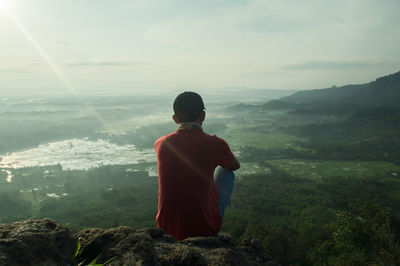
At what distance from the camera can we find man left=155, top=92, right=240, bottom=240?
2.94 metres

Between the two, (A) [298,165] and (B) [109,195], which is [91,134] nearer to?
(B) [109,195]

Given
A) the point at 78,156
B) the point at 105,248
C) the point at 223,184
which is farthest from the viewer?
the point at 78,156

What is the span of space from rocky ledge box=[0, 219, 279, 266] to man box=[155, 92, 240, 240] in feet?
0.70

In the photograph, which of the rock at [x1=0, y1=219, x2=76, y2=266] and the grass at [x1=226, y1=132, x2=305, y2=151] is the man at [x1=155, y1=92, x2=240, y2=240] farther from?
the grass at [x1=226, y1=132, x2=305, y2=151]

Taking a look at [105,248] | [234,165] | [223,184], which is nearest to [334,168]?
[223,184]

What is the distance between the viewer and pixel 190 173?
295 centimetres

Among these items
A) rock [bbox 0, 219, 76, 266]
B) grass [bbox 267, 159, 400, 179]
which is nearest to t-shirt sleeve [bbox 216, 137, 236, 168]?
rock [bbox 0, 219, 76, 266]

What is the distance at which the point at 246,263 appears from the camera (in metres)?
2.66

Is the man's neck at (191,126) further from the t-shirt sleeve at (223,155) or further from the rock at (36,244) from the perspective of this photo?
the rock at (36,244)

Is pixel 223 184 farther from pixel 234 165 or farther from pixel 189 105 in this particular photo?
pixel 189 105

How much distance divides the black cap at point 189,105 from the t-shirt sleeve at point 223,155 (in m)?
0.45

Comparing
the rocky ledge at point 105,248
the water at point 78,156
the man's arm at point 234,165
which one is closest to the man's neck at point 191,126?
the man's arm at point 234,165

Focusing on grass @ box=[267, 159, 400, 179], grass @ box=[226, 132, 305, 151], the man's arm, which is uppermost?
the man's arm

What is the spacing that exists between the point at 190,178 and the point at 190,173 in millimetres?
59
